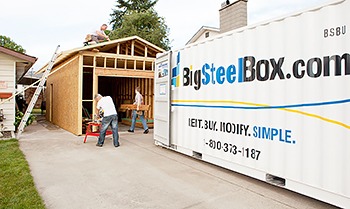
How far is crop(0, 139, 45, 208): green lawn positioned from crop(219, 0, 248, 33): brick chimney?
25.7 ft

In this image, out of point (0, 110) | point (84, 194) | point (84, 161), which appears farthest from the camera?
point (0, 110)

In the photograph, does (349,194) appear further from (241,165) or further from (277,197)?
(241,165)

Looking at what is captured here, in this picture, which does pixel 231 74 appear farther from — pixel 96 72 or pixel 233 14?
pixel 96 72

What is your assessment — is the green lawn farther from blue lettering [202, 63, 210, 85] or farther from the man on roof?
the man on roof

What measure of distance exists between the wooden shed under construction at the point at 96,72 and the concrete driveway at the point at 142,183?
328 cm

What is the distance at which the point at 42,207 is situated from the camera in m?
3.60

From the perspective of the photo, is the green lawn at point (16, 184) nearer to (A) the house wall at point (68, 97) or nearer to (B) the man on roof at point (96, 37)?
(A) the house wall at point (68, 97)

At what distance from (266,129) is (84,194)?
10.2ft

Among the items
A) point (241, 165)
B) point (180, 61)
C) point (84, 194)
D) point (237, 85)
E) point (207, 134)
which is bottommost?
point (84, 194)

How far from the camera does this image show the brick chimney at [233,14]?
929cm

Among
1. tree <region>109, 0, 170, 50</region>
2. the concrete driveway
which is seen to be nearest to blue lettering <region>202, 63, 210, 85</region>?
the concrete driveway

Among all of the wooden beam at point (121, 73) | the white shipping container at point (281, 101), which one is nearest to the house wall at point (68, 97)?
the wooden beam at point (121, 73)

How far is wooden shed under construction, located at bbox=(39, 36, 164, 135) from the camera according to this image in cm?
1000

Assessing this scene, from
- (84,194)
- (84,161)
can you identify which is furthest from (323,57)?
(84,161)
